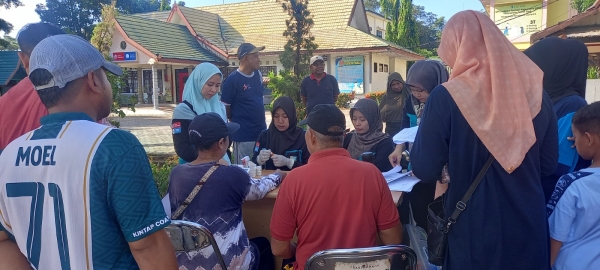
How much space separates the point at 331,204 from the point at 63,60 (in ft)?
4.14

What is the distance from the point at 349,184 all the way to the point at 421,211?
4.73ft

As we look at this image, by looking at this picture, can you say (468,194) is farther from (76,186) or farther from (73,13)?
(73,13)

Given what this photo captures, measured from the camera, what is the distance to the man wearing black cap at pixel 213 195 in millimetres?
2270

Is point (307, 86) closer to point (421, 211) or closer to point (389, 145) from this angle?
point (389, 145)

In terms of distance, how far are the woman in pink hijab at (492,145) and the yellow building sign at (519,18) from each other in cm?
1871

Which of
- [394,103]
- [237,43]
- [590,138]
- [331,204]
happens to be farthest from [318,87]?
[237,43]

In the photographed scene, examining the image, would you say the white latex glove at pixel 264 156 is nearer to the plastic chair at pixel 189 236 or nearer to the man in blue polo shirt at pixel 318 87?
the plastic chair at pixel 189 236

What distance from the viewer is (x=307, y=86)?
6.81 metres

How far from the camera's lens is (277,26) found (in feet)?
67.2

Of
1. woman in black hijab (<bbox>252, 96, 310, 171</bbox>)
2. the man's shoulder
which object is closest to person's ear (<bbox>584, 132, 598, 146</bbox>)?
the man's shoulder

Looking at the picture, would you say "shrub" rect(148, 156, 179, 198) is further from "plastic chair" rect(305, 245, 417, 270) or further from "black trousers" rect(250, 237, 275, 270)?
"plastic chair" rect(305, 245, 417, 270)

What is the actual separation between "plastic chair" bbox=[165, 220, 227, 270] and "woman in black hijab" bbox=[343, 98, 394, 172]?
175 cm

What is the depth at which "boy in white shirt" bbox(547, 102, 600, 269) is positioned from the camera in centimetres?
179

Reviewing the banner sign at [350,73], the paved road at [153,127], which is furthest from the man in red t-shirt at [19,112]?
the banner sign at [350,73]
